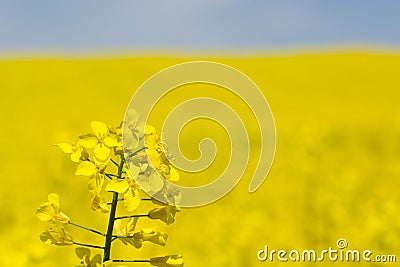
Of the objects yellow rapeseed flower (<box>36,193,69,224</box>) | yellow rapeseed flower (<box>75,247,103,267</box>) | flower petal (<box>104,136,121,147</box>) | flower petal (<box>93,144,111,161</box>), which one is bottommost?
yellow rapeseed flower (<box>75,247,103,267</box>)

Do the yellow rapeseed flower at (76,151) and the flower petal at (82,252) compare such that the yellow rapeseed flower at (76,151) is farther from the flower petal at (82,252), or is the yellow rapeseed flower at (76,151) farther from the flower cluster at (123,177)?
the flower petal at (82,252)

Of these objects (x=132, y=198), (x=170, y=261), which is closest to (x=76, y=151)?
(x=132, y=198)

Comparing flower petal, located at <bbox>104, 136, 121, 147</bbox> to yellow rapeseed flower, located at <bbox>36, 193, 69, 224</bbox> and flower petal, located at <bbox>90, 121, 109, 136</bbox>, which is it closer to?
flower petal, located at <bbox>90, 121, 109, 136</bbox>

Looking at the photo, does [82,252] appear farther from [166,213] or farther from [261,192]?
[261,192]

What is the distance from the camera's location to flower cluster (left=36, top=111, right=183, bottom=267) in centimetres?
131

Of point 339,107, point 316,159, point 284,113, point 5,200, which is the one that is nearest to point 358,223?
point 316,159

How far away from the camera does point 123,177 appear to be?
4.38 ft

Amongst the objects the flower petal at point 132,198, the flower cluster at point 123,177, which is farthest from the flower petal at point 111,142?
the flower petal at point 132,198

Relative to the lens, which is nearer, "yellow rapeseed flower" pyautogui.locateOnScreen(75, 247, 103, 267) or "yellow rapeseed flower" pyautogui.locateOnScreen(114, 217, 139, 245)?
"yellow rapeseed flower" pyautogui.locateOnScreen(75, 247, 103, 267)

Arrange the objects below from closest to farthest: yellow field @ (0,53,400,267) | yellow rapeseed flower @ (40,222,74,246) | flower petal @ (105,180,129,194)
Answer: flower petal @ (105,180,129,194) < yellow rapeseed flower @ (40,222,74,246) < yellow field @ (0,53,400,267)

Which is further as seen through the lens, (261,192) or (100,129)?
(261,192)

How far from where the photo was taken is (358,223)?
16.4 feet

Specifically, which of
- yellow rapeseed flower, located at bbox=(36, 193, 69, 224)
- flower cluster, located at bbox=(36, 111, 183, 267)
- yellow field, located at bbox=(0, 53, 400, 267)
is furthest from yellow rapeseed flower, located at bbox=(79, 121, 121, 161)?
yellow field, located at bbox=(0, 53, 400, 267)

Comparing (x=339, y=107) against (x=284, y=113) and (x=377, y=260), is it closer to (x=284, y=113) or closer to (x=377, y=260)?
(x=284, y=113)
